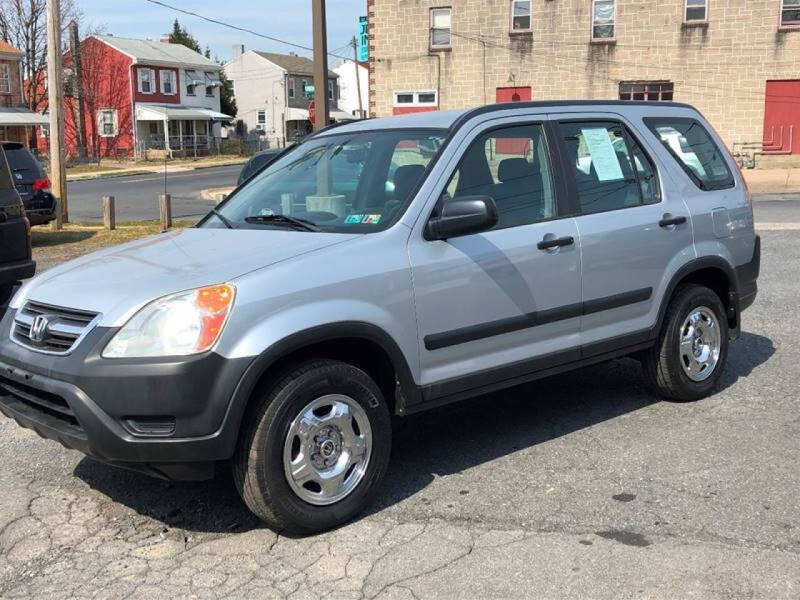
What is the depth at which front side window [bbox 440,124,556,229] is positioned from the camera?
A: 4.67 m

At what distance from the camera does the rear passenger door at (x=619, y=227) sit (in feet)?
16.6

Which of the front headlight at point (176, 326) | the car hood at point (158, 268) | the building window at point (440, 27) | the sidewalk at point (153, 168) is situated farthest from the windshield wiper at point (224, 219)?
the sidewalk at point (153, 168)

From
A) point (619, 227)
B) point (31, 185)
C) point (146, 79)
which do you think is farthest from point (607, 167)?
point (146, 79)

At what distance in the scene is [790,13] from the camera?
31.2 m

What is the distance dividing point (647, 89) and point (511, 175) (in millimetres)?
30010

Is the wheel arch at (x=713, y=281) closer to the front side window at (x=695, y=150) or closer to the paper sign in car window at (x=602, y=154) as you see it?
the front side window at (x=695, y=150)

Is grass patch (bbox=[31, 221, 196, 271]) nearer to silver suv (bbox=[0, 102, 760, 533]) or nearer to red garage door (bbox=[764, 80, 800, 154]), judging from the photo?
silver suv (bbox=[0, 102, 760, 533])

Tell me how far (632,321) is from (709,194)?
1124 millimetres

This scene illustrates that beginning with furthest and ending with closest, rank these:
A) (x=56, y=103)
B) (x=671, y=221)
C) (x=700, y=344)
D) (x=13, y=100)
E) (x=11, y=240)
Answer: (x=13, y=100) < (x=56, y=103) < (x=11, y=240) < (x=700, y=344) < (x=671, y=221)

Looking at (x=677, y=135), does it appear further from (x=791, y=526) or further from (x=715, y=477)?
(x=791, y=526)

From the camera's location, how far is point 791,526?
396 centimetres

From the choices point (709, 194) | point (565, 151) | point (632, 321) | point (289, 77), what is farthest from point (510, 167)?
point (289, 77)

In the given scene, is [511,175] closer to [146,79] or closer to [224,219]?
[224,219]

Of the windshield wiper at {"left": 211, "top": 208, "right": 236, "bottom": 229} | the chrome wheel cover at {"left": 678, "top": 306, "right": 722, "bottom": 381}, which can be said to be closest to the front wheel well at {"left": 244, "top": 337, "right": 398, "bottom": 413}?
the windshield wiper at {"left": 211, "top": 208, "right": 236, "bottom": 229}
